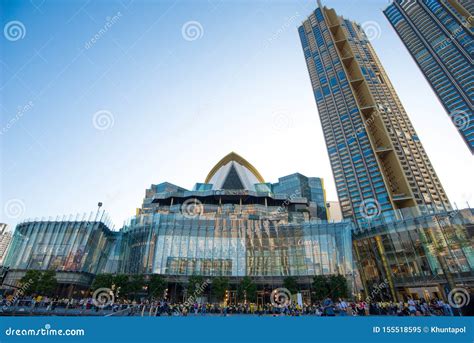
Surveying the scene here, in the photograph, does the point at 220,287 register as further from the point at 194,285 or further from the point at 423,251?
the point at 423,251

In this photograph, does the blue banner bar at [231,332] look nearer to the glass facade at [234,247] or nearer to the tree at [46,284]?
the tree at [46,284]

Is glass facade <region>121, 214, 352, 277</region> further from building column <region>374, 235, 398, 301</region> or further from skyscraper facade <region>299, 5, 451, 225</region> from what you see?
skyscraper facade <region>299, 5, 451, 225</region>

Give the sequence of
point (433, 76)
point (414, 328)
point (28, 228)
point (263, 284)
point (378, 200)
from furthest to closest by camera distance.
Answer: point (433, 76)
point (378, 200)
point (28, 228)
point (263, 284)
point (414, 328)

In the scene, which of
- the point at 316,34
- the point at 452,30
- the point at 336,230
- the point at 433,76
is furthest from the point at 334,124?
the point at 336,230

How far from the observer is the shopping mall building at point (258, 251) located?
35438 mm

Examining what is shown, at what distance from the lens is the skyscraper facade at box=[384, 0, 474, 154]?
7669cm

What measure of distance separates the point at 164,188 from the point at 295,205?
54208 millimetres

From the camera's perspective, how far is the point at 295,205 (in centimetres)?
7412

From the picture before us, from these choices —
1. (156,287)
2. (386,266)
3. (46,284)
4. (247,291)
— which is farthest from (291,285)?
(46,284)

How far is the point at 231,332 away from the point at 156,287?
27249 mm

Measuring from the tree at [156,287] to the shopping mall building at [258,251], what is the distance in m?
4.62

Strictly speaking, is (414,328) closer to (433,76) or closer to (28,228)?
(28,228)

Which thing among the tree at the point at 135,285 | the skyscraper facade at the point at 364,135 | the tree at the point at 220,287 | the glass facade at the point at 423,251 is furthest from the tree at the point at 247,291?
the skyscraper facade at the point at 364,135

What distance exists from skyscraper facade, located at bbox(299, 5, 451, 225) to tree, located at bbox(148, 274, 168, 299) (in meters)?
58.0
